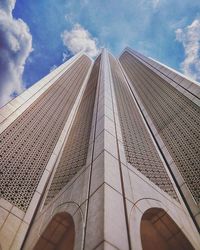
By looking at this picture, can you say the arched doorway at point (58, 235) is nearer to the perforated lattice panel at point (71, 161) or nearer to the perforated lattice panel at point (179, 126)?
the perforated lattice panel at point (71, 161)

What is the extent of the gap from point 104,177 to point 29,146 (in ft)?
13.6

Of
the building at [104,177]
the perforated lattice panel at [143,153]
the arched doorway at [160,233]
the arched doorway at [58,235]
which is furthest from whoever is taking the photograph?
the perforated lattice panel at [143,153]

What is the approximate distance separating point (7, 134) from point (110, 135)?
3.52 metres

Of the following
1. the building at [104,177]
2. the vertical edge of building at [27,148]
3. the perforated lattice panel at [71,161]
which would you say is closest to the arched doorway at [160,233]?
the building at [104,177]

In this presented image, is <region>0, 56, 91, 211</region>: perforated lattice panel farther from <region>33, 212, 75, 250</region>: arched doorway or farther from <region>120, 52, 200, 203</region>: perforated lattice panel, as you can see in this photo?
<region>120, 52, 200, 203</region>: perforated lattice panel

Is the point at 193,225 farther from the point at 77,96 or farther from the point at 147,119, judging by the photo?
the point at 77,96

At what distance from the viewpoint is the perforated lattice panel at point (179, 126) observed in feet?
18.7

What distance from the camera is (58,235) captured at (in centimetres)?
451

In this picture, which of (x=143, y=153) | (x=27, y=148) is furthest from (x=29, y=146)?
(x=143, y=153)

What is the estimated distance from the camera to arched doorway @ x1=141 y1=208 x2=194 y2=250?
4129mm

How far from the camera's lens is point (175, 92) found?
9.76m

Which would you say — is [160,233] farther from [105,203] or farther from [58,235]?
[58,235]

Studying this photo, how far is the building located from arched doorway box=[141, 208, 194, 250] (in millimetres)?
18

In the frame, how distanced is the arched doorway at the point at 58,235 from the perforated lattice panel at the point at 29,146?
110 cm
